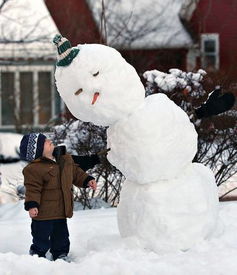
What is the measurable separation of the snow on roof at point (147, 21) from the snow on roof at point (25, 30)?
1.54 metres

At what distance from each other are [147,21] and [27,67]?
11.8 feet

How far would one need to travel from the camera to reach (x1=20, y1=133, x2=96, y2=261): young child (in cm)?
571

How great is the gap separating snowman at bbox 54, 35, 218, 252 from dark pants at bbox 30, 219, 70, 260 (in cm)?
49

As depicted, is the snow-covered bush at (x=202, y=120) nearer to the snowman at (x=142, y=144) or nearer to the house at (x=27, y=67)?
the snowman at (x=142, y=144)

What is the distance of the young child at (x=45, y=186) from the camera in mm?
5707

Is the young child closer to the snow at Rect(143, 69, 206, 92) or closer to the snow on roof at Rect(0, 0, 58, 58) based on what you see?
the snow at Rect(143, 69, 206, 92)

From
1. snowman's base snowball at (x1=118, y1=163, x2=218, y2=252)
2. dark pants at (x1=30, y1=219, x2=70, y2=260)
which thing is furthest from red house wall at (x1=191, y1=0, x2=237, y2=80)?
dark pants at (x1=30, y1=219, x2=70, y2=260)

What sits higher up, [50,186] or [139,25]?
[50,186]

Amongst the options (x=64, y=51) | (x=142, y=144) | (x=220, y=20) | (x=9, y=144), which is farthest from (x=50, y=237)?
(x=220, y=20)

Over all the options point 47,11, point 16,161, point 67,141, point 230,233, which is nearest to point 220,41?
point 47,11

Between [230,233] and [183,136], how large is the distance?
38.4 inches

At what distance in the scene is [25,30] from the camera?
19.1 metres

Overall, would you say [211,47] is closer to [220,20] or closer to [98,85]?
[220,20]

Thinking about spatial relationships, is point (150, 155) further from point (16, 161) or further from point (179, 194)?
point (16, 161)
